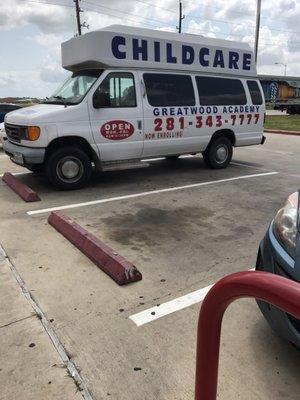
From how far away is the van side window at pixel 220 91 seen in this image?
844 cm

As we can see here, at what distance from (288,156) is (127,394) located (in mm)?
10132

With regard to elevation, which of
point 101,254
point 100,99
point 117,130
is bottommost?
point 101,254

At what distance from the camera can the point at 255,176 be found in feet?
28.1

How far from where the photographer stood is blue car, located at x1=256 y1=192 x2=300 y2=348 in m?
2.40

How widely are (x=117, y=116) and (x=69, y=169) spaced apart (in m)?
1.30

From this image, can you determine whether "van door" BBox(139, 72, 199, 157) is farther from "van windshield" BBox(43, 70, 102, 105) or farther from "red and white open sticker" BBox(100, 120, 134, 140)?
"van windshield" BBox(43, 70, 102, 105)

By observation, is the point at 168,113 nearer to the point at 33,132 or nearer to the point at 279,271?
the point at 33,132

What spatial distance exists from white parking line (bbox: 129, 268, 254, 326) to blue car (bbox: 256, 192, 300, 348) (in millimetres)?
783

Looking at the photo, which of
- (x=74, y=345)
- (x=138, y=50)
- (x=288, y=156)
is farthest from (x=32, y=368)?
(x=288, y=156)

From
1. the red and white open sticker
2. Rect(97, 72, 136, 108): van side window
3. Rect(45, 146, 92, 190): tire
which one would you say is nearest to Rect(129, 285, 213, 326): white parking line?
Rect(45, 146, 92, 190): tire

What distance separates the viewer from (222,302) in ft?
5.42

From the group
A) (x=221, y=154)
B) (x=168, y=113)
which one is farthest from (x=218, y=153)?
(x=168, y=113)

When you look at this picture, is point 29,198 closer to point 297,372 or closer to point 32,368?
point 32,368

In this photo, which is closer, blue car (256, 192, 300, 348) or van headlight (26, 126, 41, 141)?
blue car (256, 192, 300, 348)
